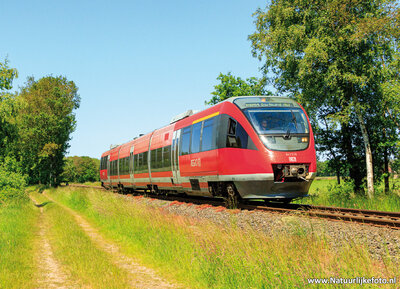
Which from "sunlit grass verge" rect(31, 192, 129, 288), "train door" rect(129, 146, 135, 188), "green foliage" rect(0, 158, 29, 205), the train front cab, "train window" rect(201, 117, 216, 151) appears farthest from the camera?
"train door" rect(129, 146, 135, 188)

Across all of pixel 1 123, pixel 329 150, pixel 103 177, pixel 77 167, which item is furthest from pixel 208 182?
pixel 77 167

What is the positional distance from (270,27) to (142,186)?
12.8 metres

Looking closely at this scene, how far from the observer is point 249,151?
40.6 ft

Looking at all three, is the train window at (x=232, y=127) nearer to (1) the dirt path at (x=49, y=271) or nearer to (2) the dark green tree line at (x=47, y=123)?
(1) the dirt path at (x=49, y=271)

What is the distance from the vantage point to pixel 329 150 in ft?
70.3

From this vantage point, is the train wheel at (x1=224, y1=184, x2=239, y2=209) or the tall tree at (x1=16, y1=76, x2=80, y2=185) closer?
the train wheel at (x1=224, y1=184, x2=239, y2=209)

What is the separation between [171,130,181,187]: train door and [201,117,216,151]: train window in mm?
3177

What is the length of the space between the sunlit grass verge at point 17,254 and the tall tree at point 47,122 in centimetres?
3274

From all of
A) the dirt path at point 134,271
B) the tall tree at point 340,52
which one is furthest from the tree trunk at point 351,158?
the dirt path at point 134,271

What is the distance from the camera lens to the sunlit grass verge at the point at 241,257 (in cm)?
541

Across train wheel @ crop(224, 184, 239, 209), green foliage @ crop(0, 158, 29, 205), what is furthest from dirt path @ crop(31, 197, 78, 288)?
green foliage @ crop(0, 158, 29, 205)

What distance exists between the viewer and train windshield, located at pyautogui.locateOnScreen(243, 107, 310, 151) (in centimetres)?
1218

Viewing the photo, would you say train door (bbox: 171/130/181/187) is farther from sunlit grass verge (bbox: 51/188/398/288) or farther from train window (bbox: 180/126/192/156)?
sunlit grass verge (bbox: 51/188/398/288)

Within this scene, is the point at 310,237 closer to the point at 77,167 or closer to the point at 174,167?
the point at 174,167
